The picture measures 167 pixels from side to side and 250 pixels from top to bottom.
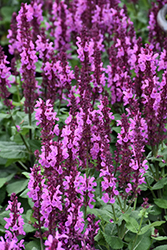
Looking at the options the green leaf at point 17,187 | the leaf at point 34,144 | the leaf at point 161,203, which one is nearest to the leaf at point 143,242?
the leaf at point 161,203

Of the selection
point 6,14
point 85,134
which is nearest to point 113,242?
point 85,134

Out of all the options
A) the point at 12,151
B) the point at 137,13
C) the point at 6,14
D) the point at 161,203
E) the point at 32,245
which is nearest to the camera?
the point at 32,245

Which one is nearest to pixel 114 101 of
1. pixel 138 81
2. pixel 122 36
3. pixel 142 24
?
pixel 138 81

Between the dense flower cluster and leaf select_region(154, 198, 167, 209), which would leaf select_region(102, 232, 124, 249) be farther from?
leaf select_region(154, 198, 167, 209)

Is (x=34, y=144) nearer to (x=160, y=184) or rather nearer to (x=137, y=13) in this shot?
(x=160, y=184)

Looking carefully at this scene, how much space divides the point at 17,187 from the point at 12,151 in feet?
1.27

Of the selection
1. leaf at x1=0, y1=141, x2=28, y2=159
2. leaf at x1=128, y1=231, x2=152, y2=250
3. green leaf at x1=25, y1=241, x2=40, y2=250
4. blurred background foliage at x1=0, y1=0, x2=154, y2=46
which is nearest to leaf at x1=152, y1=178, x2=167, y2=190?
leaf at x1=128, y1=231, x2=152, y2=250

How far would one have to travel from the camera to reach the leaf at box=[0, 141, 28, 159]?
354 cm

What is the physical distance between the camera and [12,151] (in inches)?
142

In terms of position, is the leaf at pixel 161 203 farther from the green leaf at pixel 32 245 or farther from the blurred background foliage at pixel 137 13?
the blurred background foliage at pixel 137 13

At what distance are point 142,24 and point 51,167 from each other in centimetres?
465

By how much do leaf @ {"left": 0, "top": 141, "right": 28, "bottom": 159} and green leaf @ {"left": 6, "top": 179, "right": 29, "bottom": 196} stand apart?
26 centimetres

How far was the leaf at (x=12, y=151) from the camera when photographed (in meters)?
3.54

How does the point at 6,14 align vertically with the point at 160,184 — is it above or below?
above
